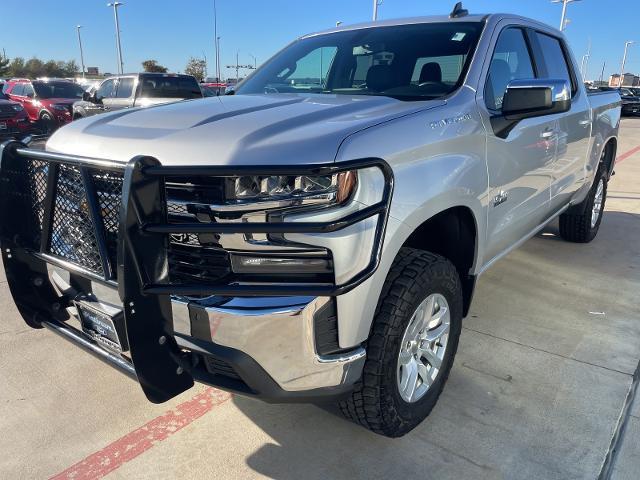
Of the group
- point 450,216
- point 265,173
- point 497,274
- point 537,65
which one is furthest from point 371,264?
point 497,274

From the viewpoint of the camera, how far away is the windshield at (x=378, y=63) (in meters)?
2.98

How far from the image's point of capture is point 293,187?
194cm

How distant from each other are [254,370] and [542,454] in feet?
4.65

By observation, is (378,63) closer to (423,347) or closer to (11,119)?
(423,347)

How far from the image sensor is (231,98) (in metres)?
3.07

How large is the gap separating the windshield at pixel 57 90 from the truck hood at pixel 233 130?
15728mm

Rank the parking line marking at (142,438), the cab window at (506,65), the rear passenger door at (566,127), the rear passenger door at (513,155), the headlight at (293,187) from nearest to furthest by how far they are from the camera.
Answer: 1. the headlight at (293,187)
2. the parking line marking at (142,438)
3. the rear passenger door at (513,155)
4. the cab window at (506,65)
5. the rear passenger door at (566,127)

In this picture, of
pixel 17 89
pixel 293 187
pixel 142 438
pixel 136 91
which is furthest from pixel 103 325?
pixel 17 89

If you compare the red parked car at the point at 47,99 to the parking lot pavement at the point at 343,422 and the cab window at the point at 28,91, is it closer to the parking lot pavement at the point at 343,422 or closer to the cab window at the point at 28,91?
the cab window at the point at 28,91

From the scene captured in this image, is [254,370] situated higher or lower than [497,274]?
higher

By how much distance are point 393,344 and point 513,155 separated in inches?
58.3

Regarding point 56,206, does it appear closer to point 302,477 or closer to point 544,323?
point 302,477

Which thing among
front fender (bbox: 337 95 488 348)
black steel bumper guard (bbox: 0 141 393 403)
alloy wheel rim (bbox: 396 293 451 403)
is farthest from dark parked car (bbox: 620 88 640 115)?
black steel bumper guard (bbox: 0 141 393 403)

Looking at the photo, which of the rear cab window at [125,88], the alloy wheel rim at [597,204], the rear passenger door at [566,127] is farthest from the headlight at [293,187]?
the rear cab window at [125,88]
